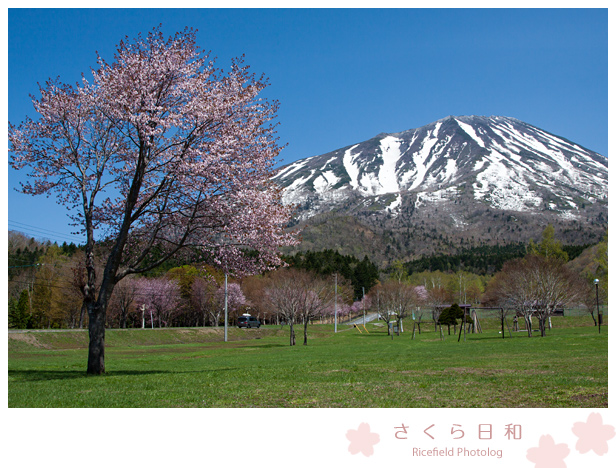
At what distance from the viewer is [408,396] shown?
9383 mm

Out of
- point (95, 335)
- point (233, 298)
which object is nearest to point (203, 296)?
point (233, 298)

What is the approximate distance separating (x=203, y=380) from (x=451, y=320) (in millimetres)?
48521

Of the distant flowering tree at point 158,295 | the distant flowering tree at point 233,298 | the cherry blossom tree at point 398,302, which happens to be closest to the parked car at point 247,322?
the distant flowering tree at point 233,298

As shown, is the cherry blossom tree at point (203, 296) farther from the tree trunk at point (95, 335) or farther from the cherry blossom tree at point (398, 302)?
the tree trunk at point (95, 335)

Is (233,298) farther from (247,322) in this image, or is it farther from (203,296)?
(247,322)

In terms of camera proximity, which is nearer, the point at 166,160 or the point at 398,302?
the point at 166,160

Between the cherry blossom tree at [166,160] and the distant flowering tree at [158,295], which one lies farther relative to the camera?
the distant flowering tree at [158,295]

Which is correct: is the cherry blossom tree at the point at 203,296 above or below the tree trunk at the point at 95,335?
below

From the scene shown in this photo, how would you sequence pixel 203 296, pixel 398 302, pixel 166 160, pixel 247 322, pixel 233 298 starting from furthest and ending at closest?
pixel 233 298, pixel 203 296, pixel 247 322, pixel 398 302, pixel 166 160

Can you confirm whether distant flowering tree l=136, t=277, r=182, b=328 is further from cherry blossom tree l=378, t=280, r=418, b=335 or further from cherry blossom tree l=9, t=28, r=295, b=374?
cherry blossom tree l=9, t=28, r=295, b=374

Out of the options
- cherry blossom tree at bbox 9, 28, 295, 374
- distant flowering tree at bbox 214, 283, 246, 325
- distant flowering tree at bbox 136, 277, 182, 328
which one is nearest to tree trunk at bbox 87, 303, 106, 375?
cherry blossom tree at bbox 9, 28, 295, 374

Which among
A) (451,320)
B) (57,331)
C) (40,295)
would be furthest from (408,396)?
(40,295)
